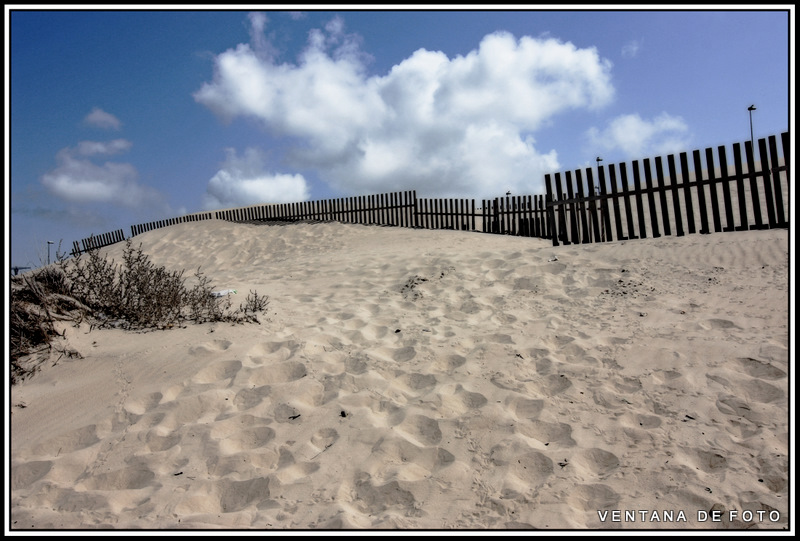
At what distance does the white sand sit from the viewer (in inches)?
96.3

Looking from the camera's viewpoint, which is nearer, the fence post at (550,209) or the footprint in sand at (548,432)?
the footprint in sand at (548,432)

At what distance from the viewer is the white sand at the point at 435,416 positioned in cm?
245

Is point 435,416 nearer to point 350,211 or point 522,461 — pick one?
point 522,461

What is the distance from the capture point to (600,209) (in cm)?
869

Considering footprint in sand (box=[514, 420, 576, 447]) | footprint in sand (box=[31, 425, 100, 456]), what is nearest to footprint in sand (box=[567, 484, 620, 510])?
footprint in sand (box=[514, 420, 576, 447])

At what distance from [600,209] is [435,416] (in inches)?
272

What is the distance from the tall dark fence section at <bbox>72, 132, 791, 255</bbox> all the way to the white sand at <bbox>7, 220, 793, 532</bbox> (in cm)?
194

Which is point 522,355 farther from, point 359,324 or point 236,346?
point 236,346

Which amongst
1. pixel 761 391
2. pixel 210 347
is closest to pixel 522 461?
pixel 761 391

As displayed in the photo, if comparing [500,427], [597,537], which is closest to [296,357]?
[500,427]

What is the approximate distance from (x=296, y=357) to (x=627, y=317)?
341cm

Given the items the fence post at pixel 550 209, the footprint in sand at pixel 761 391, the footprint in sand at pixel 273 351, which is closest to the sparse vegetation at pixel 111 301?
the footprint in sand at pixel 273 351

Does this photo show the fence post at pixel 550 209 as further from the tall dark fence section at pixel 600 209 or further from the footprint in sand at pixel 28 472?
the footprint in sand at pixel 28 472

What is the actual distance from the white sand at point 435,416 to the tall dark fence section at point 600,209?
194cm
